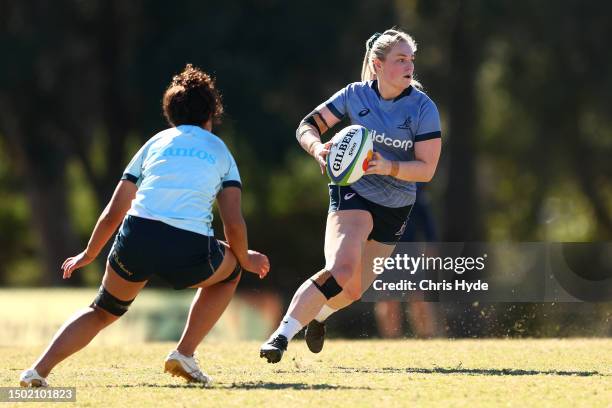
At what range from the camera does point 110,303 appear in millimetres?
6789

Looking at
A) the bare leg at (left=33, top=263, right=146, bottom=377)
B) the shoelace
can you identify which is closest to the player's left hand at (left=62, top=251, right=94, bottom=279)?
the bare leg at (left=33, top=263, right=146, bottom=377)

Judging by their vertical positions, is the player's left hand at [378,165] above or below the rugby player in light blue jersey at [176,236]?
above

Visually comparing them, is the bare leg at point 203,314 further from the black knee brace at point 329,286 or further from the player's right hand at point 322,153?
the player's right hand at point 322,153

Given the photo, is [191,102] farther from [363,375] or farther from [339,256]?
[363,375]

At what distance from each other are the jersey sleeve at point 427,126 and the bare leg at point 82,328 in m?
2.22

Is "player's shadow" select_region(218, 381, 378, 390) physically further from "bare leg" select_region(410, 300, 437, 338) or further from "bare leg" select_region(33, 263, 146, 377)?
"bare leg" select_region(410, 300, 437, 338)

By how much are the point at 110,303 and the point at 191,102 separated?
48.1 inches

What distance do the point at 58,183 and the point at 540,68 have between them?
1261 centimetres

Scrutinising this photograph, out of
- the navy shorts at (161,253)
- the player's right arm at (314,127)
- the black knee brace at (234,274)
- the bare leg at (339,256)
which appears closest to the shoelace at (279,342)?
the bare leg at (339,256)

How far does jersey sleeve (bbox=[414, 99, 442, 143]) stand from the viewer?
26.2 ft

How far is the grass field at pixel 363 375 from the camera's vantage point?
636 centimetres

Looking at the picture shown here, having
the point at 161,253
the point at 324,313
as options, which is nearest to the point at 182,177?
the point at 161,253

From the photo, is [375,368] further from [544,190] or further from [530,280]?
[544,190]

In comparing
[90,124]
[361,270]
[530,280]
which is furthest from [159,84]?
[361,270]
